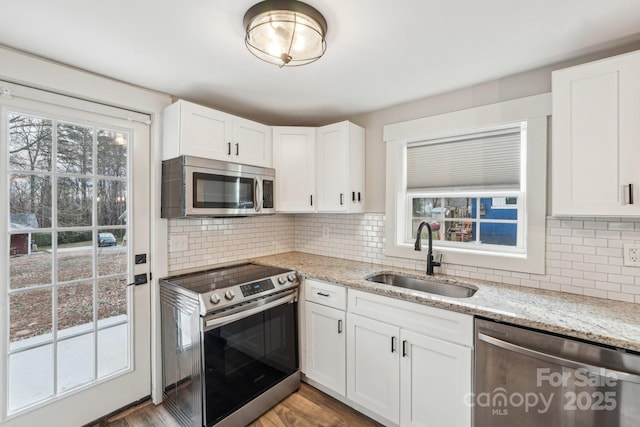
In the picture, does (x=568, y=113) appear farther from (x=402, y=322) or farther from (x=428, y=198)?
(x=402, y=322)

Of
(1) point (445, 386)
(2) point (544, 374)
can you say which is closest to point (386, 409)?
(1) point (445, 386)

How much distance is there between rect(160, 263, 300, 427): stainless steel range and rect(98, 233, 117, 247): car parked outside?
1.46 ft

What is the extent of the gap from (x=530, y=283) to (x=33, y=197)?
10.0 feet

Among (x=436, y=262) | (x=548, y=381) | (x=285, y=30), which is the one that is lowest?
(x=548, y=381)

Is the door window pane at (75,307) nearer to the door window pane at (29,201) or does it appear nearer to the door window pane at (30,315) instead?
the door window pane at (30,315)

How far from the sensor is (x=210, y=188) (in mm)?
2072

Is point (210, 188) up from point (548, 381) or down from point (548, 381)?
up

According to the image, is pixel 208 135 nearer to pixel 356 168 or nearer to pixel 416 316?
pixel 356 168

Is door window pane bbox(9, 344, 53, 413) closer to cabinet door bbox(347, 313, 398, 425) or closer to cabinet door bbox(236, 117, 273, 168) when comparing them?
cabinet door bbox(236, 117, 273, 168)

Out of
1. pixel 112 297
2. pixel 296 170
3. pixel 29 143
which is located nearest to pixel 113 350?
pixel 112 297

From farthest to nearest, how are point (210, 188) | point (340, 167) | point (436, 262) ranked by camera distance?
point (340, 167) < point (436, 262) < point (210, 188)

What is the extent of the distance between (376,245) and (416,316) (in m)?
0.96

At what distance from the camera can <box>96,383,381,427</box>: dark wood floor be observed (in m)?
1.89

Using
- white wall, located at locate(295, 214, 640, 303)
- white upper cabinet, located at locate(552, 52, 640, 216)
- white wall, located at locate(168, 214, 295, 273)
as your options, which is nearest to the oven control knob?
white wall, located at locate(168, 214, 295, 273)
